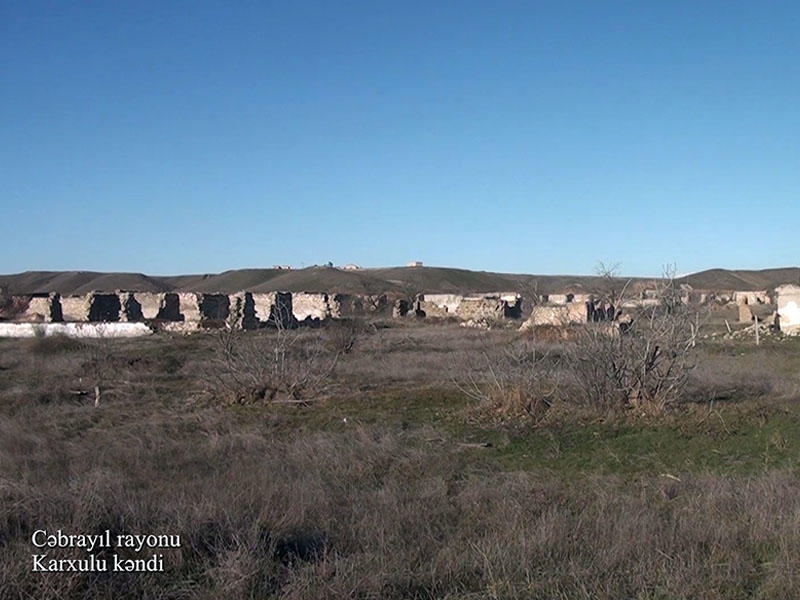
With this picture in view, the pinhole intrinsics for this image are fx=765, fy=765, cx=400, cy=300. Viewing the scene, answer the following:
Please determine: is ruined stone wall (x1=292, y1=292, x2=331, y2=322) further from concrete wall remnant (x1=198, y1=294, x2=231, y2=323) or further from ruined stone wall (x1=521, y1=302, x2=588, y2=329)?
ruined stone wall (x1=521, y1=302, x2=588, y2=329)

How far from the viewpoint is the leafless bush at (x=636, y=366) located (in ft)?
36.6

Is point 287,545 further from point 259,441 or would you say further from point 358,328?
point 358,328

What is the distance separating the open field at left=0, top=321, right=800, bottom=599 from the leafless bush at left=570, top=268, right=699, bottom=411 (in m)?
0.25

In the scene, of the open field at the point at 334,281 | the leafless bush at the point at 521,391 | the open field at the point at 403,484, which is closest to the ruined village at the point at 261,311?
the open field at the point at 403,484

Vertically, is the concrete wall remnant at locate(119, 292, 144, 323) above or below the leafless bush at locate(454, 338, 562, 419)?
above

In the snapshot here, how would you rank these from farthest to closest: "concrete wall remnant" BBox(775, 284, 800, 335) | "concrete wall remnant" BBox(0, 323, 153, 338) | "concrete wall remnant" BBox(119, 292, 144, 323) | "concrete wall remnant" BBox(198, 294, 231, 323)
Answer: "concrete wall remnant" BBox(198, 294, 231, 323)
"concrete wall remnant" BBox(119, 292, 144, 323)
"concrete wall remnant" BBox(0, 323, 153, 338)
"concrete wall remnant" BBox(775, 284, 800, 335)

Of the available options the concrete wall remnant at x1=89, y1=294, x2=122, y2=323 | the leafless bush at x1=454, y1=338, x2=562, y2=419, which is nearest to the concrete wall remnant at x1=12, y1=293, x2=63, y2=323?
the concrete wall remnant at x1=89, y1=294, x2=122, y2=323

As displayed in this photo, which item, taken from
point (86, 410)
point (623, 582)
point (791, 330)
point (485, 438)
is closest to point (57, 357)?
point (86, 410)

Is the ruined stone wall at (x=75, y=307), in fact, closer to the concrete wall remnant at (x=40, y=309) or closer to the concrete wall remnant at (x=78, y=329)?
the concrete wall remnant at (x=40, y=309)

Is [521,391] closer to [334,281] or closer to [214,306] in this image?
[214,306]

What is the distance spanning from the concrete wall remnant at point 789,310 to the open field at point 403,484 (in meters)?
12.7

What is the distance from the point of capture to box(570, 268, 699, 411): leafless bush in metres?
11.1

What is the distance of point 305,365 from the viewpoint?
577 inches

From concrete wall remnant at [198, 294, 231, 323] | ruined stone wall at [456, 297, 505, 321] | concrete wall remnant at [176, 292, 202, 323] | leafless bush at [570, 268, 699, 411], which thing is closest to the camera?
leafless bush at [570, 268, 699, 411]
